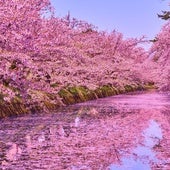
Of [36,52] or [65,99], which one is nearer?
[36,52]

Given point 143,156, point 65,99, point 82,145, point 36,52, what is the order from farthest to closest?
1. point 65,99
2. point 36,52
3. point 82,145
4. point 143,156

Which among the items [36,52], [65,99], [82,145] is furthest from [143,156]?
[65,99]

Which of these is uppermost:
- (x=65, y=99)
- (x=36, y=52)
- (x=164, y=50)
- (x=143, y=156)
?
(x=164, y=50)

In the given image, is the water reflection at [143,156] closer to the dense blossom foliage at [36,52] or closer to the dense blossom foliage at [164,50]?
the dense blossom foliage at [36,52]

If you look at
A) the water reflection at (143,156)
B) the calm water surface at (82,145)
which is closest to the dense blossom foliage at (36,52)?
the calm water surface at (82,145)

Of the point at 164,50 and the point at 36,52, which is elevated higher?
the point at 164,50

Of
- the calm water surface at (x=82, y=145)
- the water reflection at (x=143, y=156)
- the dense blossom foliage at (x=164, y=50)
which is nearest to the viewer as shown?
the water reflection at (x=143, y=156)

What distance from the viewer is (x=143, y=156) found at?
11516 mm

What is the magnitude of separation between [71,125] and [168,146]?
259 inches

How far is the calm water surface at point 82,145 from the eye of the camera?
1028 cm

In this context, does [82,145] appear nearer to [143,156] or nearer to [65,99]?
[143,156]

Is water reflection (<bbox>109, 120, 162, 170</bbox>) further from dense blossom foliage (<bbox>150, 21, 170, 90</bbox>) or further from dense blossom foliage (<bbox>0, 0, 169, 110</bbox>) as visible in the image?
dense blossom foliage (<bbox>150, 21, 170, 90</bbox>)

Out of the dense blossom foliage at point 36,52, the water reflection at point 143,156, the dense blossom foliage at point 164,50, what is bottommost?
the water reflection at point 143,156

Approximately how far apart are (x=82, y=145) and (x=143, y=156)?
2.23 m
